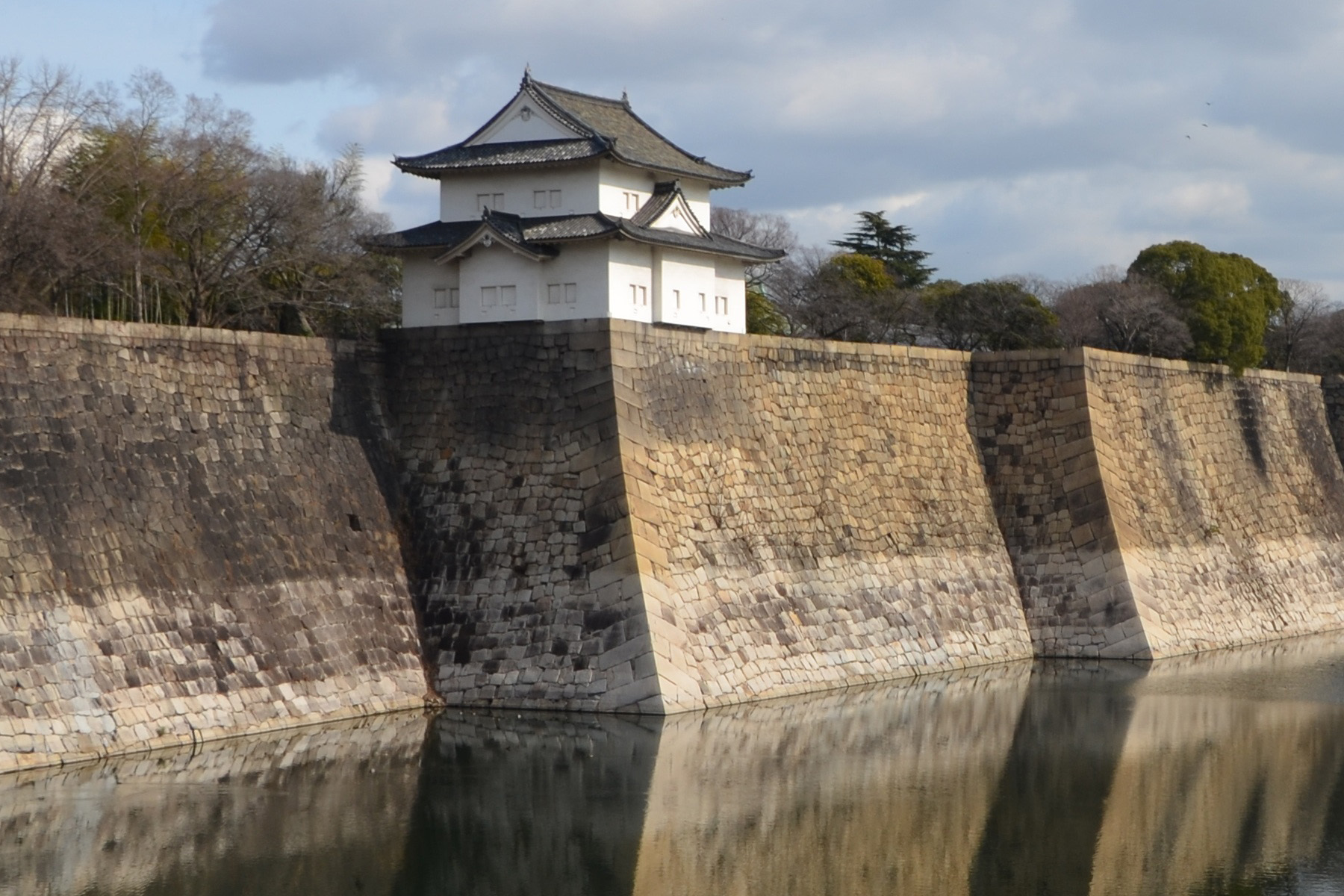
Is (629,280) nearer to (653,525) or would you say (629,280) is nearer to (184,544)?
(653,525)

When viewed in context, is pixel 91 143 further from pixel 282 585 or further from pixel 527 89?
pixel 282 585

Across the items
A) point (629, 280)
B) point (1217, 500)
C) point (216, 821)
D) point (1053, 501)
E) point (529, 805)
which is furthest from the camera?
point (1217, 500)

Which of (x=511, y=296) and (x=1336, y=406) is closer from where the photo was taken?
(x=511, y=296)

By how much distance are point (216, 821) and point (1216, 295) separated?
22740 millimetres

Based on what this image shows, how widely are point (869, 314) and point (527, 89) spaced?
19.1 metres

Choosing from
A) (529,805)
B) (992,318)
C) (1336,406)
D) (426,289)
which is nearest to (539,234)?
(426,289)

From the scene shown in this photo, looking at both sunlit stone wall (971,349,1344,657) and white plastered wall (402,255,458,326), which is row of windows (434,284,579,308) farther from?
sunlit stone wall (971,349,1344,657)

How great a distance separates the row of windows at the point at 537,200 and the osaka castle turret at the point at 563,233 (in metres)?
0.02

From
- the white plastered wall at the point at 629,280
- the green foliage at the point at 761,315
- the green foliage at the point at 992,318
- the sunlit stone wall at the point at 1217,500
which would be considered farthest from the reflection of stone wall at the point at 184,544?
the green foliage at the point at 992,318

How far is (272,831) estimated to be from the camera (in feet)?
39.6

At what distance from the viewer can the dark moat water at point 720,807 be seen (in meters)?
11.4

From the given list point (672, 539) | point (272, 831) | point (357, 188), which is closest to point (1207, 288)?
point (357, 188)

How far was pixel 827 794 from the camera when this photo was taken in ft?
45.5

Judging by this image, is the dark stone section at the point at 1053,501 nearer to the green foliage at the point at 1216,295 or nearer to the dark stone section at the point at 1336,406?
the green foliage at the point at 1216,295
